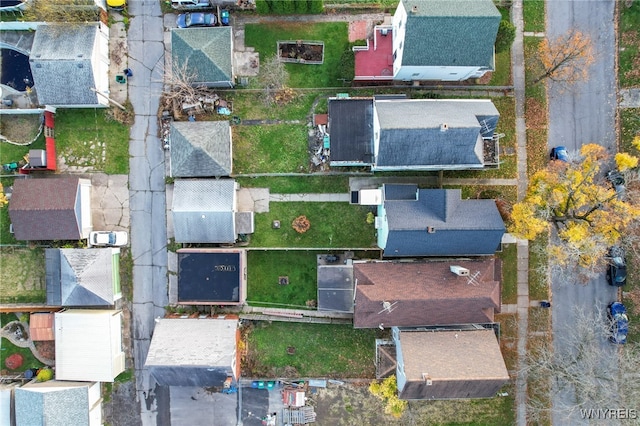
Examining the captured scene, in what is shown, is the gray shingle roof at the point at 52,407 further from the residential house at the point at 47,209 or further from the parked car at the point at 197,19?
the parked car at the point at 197,19

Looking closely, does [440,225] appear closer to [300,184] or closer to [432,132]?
[432,132]

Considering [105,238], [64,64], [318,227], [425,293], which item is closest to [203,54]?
[64,64]

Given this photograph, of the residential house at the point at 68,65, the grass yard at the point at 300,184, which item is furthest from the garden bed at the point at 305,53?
the residential house at the point at 68,65

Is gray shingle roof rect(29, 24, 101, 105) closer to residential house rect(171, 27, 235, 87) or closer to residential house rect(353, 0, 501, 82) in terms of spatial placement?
residential house rect(171, 27, 235, 87)

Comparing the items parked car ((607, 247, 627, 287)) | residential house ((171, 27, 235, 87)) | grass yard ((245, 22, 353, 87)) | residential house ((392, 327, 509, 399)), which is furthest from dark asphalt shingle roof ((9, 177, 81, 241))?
parked car ((607, 247, 627, 287))

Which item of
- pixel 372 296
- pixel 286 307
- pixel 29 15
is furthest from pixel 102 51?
pixel 372 296

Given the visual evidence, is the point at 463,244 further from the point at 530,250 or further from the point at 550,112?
the point at 550,112
